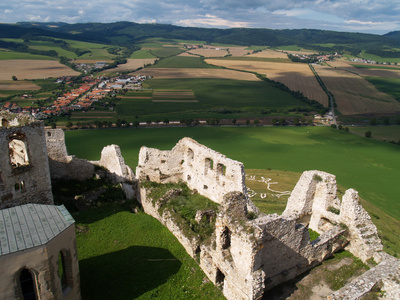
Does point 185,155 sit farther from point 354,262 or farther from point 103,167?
point 354,262

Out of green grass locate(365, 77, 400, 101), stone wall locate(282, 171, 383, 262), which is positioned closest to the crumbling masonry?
stone wall locate(282, 171, 383, 262)

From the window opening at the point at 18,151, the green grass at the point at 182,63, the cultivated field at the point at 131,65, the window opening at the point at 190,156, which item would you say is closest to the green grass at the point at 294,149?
the window opening at the point at 18,151

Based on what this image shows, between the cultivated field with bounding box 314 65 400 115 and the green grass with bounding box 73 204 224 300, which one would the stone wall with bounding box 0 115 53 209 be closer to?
the green grass with bounding box 73 204 224 300

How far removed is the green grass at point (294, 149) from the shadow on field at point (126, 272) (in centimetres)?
2127

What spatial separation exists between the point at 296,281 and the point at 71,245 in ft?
29.7

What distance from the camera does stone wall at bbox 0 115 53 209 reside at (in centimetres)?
1521

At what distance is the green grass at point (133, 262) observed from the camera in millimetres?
12344

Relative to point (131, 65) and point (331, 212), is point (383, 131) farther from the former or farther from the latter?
point (131, 65)

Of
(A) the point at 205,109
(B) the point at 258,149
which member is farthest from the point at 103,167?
(A) the point at 205,109

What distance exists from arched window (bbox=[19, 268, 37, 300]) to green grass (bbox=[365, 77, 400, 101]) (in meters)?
103

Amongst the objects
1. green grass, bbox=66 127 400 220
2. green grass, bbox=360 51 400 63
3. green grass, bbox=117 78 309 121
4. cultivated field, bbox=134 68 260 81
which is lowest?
green grass, bbox=66 127 400 220

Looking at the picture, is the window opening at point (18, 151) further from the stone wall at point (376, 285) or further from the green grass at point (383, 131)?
the green grass at point (383, 131)

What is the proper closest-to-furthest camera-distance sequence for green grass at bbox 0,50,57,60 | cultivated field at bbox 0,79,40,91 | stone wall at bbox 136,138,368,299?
stone wall at bbox 136,138,368,299
cultivated field at bbox 0,79,40,91
green grass at bbox 0,50,57,60

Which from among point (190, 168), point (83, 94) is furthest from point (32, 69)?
point (190, 168)
